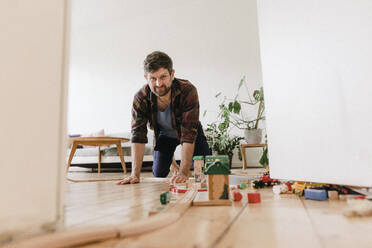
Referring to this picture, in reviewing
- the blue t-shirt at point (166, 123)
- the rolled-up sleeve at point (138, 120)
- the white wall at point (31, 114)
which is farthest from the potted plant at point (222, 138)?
the white wall at point (31, 114)

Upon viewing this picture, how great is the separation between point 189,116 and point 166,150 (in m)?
0.55

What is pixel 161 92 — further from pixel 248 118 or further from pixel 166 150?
pixel 248 118

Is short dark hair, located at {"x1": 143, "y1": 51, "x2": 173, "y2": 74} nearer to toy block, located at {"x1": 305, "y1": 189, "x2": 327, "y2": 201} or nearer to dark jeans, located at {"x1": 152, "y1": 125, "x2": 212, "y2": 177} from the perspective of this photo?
dark jeans, located at {"x1": 152, "y1": 125, "x2": 212, "y2": 177}

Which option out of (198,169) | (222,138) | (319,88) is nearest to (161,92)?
(198,169)

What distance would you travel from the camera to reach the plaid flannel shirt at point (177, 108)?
1.61 meters

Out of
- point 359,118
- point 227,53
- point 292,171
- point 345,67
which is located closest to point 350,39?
point 345,67

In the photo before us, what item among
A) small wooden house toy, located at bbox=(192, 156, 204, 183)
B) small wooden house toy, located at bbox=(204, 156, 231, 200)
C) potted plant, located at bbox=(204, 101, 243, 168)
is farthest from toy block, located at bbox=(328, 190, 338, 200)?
potted plant, located at bbox=(204, 101, 243, 168)

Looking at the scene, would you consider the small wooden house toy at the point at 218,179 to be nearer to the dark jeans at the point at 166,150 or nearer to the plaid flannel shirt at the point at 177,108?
the plaid flannel shirt at the point at 177,108

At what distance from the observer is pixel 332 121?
81cm

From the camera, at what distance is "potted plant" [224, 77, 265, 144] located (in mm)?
2957

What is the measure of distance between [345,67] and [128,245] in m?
0.77

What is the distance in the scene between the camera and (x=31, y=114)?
0.40m

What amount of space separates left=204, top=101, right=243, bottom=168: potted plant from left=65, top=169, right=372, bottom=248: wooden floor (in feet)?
8.90

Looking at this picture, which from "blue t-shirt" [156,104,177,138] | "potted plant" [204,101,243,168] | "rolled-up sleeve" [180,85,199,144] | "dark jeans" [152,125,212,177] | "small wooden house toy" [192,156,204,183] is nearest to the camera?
"small wooden house toy" [192,156,204,183]
